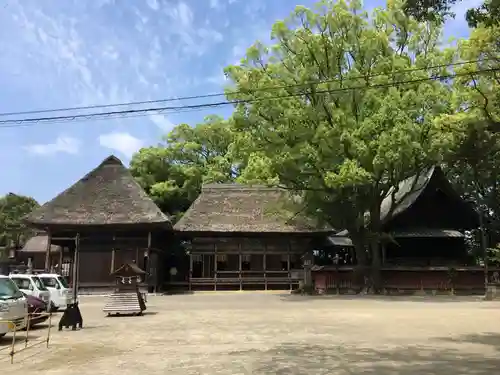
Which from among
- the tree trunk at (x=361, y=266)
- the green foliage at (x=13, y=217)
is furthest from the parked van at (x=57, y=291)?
the green foliage at (x=13, y=217)

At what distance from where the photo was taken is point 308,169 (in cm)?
2691

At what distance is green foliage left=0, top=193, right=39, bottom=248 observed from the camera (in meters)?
56.8

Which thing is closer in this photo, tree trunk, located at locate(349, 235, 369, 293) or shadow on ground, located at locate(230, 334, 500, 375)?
shadow on ground, located at locate(230, 334, 500, 375)

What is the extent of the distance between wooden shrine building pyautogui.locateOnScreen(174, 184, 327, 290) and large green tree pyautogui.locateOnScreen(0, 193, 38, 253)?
28.7 metres

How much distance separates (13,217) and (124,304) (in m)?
47.1

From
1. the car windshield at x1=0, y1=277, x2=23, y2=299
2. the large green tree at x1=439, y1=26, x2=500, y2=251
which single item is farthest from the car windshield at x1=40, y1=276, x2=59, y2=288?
the large green tree at x1=439, y1=26, x2=500, y2=251

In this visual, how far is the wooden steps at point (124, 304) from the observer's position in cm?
1753

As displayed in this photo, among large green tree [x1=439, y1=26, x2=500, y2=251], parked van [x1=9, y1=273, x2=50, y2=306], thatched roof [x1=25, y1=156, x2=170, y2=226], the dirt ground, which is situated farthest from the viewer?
thatched roof [x1=25, y1=156, x2=170, y2=226]

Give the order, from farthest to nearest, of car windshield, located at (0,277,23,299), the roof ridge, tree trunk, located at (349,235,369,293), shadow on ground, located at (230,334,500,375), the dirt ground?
the roof ridge → tree trunk, located at (349,235,369,293) → car windshield, located at (0,277,23,299) → the dirt ground → shadow on ground, located at (230,334,500,375)

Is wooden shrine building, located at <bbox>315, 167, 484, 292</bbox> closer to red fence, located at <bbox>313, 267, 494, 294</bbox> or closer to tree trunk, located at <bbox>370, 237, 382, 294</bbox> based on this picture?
red fence, located at <bbox>313, 267, 494, 294</bbox>

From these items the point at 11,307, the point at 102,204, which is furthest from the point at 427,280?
the point at 11,307

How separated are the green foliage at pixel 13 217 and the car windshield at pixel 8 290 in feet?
149

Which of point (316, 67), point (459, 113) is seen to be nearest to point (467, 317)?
point (459, 113)

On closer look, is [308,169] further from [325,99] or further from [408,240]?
[408,240]
